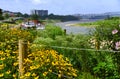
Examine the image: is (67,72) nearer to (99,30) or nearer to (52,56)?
(52,56)

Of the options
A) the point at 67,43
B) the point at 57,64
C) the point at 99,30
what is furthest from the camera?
the point at 67,43

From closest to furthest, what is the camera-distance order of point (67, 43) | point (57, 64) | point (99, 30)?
point (57, 64)
point (99, 30)
point (67, 43)

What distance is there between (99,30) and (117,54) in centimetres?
150

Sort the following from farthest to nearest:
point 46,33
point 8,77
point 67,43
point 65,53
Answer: point 46,33
point 67,43
point 65,53
point 8,77

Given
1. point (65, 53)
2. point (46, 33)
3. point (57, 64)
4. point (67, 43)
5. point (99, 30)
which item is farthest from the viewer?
point (46, 33)

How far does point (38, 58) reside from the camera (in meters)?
8.95

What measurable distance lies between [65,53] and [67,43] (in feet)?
2.80

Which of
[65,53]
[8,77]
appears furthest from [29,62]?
[65,53]

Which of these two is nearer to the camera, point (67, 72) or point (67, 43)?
point (67, 72)

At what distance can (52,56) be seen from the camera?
8938 mm

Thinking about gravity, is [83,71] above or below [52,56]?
below

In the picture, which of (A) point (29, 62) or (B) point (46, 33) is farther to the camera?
(B) point (46, 33)

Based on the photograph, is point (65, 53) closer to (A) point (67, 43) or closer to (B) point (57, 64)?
(A) point (67, 43)

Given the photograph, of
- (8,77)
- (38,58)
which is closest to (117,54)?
(38,58)
